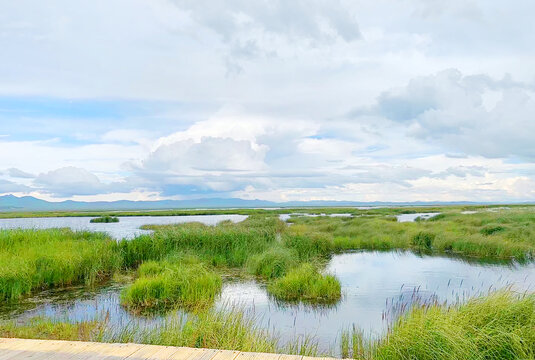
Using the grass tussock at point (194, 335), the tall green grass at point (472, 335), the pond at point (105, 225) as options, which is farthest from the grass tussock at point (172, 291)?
the pond at point (105, 225)

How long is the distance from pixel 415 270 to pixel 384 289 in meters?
4.12

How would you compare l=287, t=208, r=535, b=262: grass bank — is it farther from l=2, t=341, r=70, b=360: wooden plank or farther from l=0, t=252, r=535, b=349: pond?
l=2, t=341, r=70, b=360: wooden plank

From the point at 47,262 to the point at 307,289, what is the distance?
27.8 feet

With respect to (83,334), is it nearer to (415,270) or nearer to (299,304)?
(299,304)

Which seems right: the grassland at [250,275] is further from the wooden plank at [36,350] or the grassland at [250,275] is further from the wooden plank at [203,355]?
the wooden plank at [36,350]

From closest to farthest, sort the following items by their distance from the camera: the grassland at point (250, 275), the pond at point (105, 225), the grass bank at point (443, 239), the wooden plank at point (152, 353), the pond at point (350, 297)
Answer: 1. the wooden plank at point (152, 353)
2. the grassland at point (250, 275)
3. the pond at point (350, 297)
4. the grass bank at point (443, 239)
5. the pond at point (105, 225)

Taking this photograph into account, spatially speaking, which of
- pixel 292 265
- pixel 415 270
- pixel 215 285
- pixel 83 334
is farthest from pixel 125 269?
pixel 415 270

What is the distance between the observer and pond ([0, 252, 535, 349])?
9930 millimetres

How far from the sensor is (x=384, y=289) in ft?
45.8

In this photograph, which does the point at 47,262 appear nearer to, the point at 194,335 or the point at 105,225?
the point at 194,335

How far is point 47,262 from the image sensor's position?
13.8 metres

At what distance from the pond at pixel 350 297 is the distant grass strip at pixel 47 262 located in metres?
0.71

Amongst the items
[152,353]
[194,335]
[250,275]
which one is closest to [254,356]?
[152,353]

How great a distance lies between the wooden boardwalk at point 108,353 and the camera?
4.29 metres
